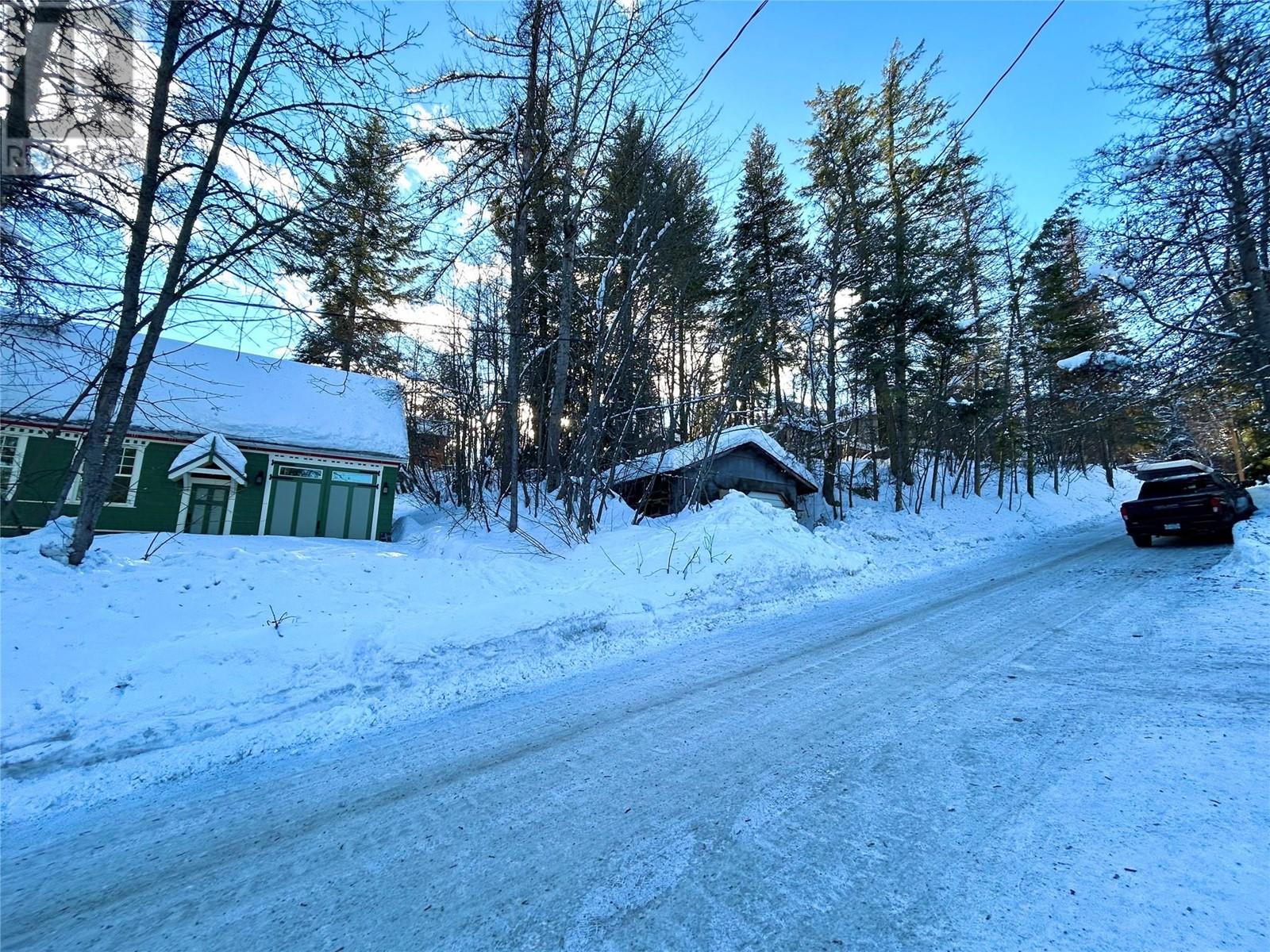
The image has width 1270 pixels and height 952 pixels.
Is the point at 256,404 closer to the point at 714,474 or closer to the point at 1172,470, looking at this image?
the point at 714,474

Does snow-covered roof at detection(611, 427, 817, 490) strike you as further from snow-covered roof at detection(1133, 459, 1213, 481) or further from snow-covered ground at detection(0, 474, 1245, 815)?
snow-covered roof at detection(1133, 459, 1213, 481)

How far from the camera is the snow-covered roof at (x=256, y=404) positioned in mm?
12922

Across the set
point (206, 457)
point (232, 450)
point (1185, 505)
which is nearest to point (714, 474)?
point (1185, 505)

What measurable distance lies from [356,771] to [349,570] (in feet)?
17.0

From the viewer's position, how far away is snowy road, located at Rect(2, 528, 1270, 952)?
1.77 meters

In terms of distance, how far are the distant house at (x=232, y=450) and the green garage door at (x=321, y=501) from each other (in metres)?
0.03

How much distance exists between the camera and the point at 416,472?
68.0 feet

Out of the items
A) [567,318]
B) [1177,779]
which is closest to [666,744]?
[1177,779]

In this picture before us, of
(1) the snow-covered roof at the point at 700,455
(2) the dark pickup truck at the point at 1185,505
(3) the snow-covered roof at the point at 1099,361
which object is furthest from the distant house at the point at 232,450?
(2) the dark pickup truck at the point at 1185,505

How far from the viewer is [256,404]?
15484mm

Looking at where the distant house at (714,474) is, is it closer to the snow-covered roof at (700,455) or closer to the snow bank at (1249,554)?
the snow-covered roof at (700,455)

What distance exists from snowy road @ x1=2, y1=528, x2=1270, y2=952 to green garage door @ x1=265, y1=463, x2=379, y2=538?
46.1ft

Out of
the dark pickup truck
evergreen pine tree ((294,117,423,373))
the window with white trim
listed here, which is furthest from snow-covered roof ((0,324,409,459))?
the dark pickup truck

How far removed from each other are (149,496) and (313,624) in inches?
512
